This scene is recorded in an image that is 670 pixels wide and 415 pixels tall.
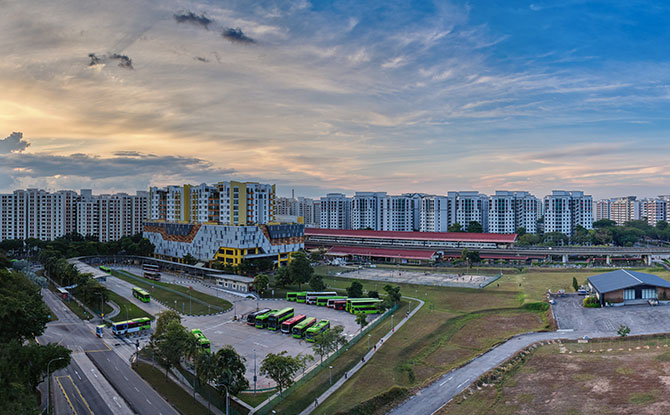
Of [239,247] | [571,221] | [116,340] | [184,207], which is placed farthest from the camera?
[571,221]

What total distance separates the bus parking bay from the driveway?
1957 cm

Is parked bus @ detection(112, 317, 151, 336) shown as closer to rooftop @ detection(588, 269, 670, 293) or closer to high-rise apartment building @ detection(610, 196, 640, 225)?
rooftop @ detection(588, 269, 670, 293)

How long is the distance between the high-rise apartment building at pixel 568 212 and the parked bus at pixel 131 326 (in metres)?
104

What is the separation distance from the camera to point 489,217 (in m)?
117

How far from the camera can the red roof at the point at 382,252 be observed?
8500 cm

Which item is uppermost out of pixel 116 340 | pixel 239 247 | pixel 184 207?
pixel 184 207

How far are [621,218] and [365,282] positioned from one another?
146m

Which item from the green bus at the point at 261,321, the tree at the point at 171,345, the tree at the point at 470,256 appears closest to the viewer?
the tree at the point at 171,345

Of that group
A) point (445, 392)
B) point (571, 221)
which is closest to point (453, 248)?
point (571, 221)

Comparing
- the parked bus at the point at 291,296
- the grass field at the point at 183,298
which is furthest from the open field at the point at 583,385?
the grass field at the point at 183,298

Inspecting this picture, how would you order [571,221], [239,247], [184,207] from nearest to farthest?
[239,247]
[184,207]
[571,221]

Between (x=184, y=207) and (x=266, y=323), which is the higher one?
(x=184, y=207)

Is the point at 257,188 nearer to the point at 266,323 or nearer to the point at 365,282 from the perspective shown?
the point at 365,282

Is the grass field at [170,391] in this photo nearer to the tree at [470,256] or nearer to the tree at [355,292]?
the tree at [355,292]
